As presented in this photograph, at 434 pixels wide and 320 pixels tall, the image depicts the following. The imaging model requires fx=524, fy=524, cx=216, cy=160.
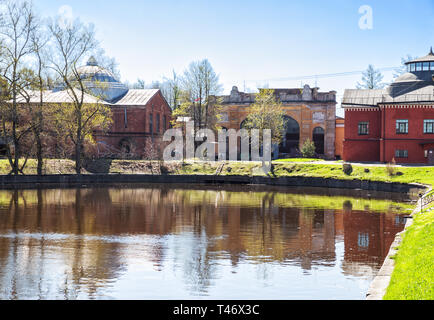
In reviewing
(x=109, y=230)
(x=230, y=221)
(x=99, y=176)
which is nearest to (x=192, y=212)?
(x=230, y=221)

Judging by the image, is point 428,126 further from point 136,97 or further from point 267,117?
point 136,97

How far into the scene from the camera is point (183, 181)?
144 feet

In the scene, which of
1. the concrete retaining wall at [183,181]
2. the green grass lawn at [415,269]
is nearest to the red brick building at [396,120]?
the concrete retaining wall at [183,181]

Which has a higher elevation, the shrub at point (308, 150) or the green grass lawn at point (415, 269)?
the shrub at point (308, 150)

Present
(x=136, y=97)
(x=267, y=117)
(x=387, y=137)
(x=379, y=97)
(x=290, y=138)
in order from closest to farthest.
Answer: (x=387, y=137) → (x=379, y=97) → (x=267, y=117) → (x=136, y=97) → (x=290, y=138)

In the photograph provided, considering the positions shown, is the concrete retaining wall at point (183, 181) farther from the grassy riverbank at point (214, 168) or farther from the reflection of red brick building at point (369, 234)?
the reflection of red brick building at point (369, 234)

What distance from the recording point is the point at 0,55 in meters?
41.7

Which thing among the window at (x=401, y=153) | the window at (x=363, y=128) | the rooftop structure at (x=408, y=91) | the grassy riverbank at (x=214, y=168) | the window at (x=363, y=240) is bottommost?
the window at (x=363, y=240)

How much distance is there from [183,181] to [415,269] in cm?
3307

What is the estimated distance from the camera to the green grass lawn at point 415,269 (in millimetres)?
9806

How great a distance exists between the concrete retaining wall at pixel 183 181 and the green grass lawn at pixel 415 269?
899 inches

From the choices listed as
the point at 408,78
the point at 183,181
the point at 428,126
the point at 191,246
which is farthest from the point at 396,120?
the point at 191,246

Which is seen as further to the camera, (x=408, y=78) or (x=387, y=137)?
(x=408, y=78)

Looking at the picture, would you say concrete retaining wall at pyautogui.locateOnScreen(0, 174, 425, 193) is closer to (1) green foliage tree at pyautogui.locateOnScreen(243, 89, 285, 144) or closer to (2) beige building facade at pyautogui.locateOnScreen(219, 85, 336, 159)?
(1) green foliage tree at pyautogui.locateOnScreen(243, 89, 285, 144)
